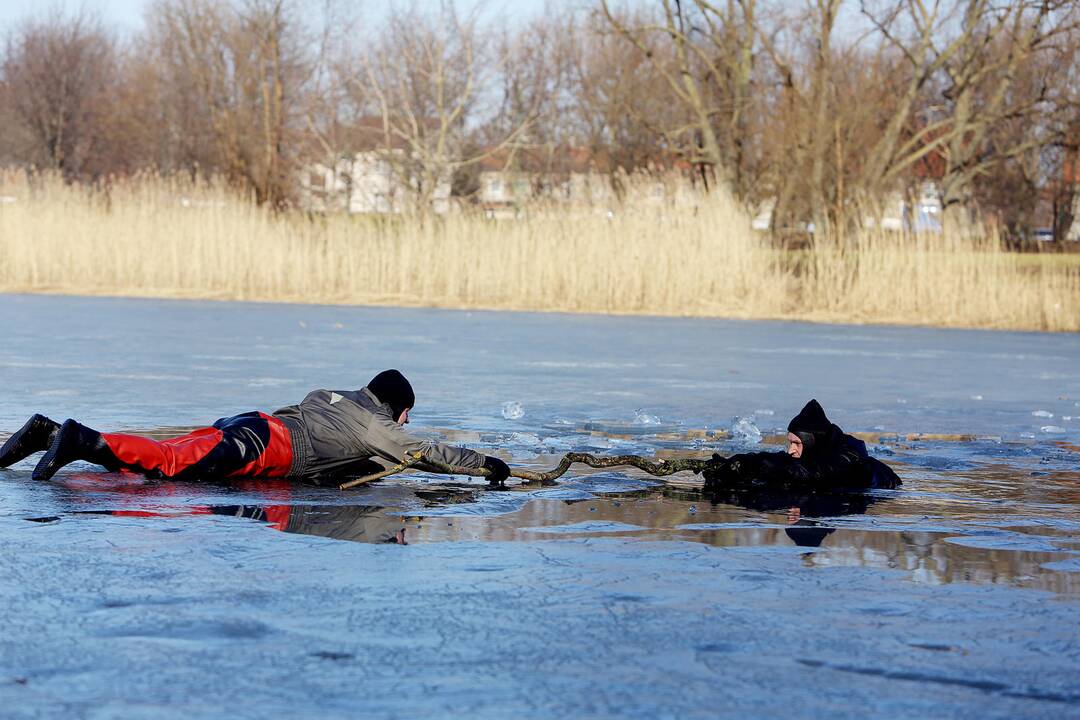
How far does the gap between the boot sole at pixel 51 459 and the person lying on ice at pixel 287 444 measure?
0.01 metres

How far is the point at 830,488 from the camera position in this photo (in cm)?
650

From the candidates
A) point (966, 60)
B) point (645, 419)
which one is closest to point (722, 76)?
point (966, 60)

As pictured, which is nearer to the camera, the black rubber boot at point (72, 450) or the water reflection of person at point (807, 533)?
the water reflection of person at point (807, 533)

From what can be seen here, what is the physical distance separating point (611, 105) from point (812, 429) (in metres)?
34.3

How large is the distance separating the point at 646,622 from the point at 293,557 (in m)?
1.33

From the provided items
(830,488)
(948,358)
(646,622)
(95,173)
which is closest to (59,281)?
(948,358)

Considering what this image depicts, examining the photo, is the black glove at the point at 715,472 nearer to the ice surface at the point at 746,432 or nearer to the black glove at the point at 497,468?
the black glove at the point at 497,468

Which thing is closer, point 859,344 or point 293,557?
point 293,557

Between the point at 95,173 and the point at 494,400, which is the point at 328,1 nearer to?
the point at 95,173

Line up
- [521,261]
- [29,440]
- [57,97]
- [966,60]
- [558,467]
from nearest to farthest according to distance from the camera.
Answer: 1. [29,440]
2. [558,467]
3. [521,261]
4. [966,60]
5. [57,97]

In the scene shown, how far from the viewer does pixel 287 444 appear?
6344 mm

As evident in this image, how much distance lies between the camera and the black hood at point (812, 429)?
6465mm

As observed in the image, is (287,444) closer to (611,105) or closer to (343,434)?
(343,434)

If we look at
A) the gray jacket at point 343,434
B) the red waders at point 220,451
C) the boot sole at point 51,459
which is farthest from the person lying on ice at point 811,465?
the boot sole at point 51,459
